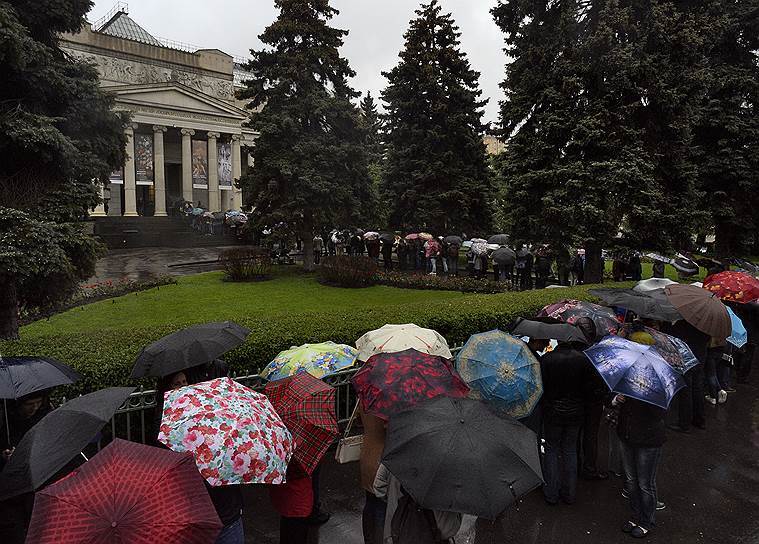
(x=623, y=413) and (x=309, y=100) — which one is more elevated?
(x=309, y=100)

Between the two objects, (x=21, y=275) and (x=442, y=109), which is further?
(x=442, y=109)

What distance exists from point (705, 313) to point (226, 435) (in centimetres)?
632

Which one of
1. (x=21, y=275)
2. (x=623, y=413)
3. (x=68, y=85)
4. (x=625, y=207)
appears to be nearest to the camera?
(x=623, y=413)

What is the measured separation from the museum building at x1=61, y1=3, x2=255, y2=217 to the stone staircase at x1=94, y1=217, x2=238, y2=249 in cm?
427

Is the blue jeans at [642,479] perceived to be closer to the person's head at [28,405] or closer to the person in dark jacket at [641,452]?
the person in dark jacket at [641,452]

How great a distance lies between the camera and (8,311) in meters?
9.16

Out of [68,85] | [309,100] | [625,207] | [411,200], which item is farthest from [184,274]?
A: [625,207]

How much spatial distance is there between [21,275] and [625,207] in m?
14.5

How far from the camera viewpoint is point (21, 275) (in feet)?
26.9

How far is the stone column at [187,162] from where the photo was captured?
152 feet

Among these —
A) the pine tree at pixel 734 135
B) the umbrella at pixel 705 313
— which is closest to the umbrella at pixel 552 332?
the umbrella at pixel 705 313

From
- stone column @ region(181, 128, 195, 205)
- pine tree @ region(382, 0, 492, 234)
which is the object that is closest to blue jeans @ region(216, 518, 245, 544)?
pine tree @ region(382, 0, 492, 234)

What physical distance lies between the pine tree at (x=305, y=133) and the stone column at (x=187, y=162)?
25829 millimetres

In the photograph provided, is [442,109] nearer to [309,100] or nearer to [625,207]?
[309,100]
